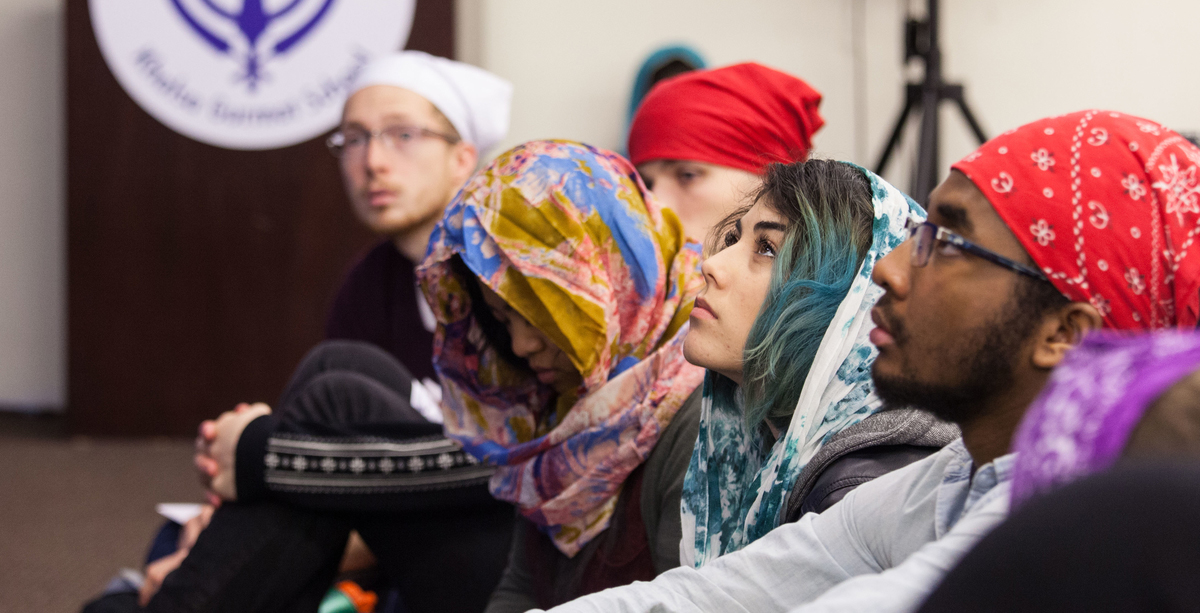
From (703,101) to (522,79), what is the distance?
68.3 inches

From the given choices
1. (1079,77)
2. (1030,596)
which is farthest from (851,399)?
(1079,77)

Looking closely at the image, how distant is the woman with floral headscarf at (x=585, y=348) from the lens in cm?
126

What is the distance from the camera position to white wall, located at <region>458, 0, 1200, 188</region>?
3.27 metres

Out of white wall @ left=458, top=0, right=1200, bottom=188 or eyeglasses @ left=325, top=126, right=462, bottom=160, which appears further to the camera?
white wall @ left=458, top=0, right=1200, bottom=188

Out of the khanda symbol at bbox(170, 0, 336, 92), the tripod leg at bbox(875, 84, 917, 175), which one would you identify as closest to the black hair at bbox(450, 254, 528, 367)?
the tripod leg at bbox(875, 84, 917, 175)

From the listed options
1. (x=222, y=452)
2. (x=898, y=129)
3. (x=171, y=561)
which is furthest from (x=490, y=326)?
(x=898, y=129)

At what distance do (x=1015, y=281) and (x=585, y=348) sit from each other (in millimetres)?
660

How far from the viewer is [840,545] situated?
783 mm

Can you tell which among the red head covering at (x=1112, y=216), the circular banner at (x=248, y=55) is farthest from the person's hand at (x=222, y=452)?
the circular banner at (x=248, y=55)

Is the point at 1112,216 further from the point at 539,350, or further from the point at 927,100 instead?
the point at 927,100

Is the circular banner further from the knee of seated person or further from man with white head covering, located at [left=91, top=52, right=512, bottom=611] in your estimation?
the knee of seated person

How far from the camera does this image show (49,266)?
372 cm

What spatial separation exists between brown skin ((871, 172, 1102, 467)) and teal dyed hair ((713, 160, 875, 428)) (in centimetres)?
23

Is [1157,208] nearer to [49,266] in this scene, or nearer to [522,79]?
[522,79]
